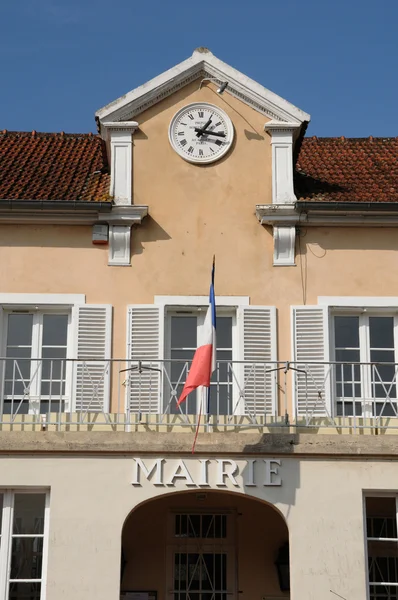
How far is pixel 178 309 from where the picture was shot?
17703mm

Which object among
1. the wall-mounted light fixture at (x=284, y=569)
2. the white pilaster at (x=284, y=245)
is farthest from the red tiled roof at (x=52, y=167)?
the wall-mounted light fixture at (x=284, y=569)

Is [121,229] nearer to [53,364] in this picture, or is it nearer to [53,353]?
[53,353]

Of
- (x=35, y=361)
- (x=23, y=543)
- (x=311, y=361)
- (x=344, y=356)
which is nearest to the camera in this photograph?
(x=23, y=543)

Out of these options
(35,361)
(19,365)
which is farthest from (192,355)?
(19,365)

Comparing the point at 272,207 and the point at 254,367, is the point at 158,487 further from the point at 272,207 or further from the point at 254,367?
the point at 272,207

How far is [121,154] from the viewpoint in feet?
60.0


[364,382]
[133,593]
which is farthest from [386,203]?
[133,593]

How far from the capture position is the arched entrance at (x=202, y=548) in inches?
676

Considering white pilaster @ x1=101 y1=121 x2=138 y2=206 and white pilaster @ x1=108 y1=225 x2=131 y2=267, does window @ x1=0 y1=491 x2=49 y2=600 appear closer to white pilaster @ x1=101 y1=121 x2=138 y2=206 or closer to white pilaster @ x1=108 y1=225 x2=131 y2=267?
white pilaster @ x1=108 y1=225 x2=131 y2=267

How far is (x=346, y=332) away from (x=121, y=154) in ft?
15.5

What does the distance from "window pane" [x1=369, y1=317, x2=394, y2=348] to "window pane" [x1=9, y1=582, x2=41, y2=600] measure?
644 cm

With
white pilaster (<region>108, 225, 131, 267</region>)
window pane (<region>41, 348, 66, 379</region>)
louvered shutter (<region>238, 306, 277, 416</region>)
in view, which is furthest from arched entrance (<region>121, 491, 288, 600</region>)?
white pilaster (<region>108, 225, 131, 267</region>)

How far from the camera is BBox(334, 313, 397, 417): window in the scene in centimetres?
1717

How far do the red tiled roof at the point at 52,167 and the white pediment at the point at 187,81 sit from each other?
0.92 meters
